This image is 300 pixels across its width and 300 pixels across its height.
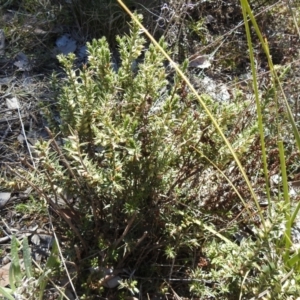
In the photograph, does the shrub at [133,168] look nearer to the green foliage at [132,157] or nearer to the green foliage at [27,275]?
the green foliage at [132,157]

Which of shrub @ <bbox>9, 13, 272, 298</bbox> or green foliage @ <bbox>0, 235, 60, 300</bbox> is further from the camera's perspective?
shrub @ <bbox>9, 13, 272, 298</bbox>

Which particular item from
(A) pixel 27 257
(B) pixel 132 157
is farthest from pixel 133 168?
(A) pixel 27 257

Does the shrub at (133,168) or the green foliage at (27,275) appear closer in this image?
the green foliage at (27,275)

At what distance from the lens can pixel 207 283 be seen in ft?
5.76

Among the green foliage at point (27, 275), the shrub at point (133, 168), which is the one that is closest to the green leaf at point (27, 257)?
the green foliage at point (27, 275)

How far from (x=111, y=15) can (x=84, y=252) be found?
1136 millimetres

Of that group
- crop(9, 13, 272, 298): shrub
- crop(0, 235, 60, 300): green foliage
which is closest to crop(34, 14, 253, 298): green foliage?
crop(9, 13, 272, 298): shrub

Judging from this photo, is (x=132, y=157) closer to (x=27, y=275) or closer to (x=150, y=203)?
(x=150, y=203)

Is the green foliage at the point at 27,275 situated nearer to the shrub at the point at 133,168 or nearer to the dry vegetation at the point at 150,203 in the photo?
the dry vegetation at the point at 150,203

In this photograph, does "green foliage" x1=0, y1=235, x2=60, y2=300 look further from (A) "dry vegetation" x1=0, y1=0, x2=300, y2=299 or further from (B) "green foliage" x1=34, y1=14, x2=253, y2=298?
(B) "green foliage" x1=34, y1=14, x2=253, y2=298

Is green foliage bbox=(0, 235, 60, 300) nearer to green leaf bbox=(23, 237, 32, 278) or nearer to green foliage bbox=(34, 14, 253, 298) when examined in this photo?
green leaf bbox=(23, 237, 32, 278)

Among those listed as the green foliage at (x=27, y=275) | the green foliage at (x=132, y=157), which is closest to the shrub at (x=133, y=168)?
the green foliage at (x=132, y=157)

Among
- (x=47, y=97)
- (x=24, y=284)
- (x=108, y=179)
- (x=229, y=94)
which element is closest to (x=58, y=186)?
(x=108, y=179)

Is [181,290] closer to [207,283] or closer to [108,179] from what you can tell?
[207,283]
